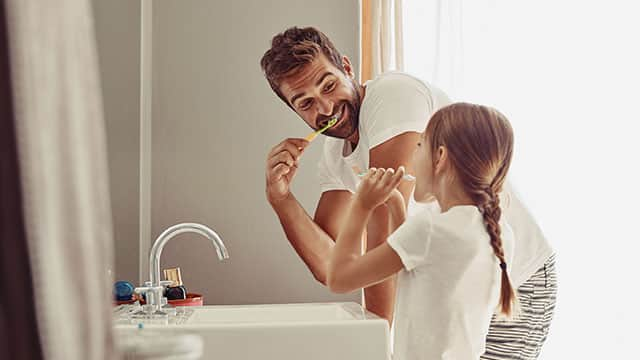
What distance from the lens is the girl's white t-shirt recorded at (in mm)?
1347

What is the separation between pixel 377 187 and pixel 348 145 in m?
0.46

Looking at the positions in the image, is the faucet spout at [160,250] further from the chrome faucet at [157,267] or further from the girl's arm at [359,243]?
the girl's arm at [359,243]

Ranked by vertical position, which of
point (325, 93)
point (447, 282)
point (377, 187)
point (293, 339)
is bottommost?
point (293, 339)

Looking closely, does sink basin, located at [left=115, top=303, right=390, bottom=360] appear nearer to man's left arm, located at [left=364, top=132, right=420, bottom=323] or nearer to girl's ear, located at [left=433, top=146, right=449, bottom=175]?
man's left arm, located at [left=364, top=132, right=420, bottom=323]

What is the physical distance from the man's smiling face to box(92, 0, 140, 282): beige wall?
21.9 inches

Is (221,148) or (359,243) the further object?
(221,148)

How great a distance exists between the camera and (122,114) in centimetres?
215

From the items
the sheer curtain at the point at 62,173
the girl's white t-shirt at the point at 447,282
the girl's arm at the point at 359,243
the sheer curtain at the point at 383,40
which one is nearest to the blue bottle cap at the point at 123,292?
the girl's arm at the point at 359,243

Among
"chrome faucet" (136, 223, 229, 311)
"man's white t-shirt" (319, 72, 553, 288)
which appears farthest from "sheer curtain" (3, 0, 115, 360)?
"chrome faucet" (136, 223, 229, 311)

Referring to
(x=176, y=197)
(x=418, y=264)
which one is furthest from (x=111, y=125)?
(x=418, y=264)

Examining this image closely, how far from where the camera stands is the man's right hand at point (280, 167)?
6.43ft

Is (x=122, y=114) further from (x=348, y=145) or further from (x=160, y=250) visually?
(x=348, y=145)

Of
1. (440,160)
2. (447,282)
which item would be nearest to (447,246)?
(447,282)

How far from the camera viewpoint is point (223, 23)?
2.40 metres
